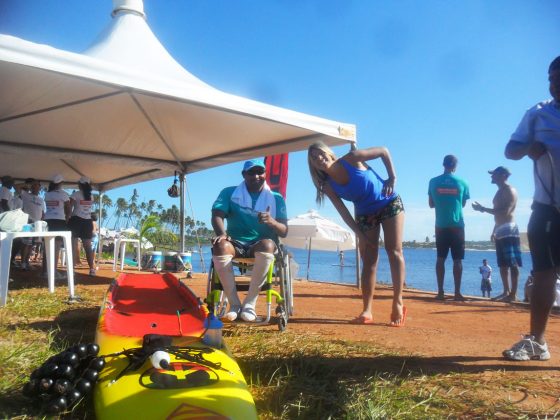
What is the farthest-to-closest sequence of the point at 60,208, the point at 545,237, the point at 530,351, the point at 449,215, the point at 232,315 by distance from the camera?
the point at 60,208, the point at 449,215, the point at 232,315, the point at 530,351, the point at 545,237

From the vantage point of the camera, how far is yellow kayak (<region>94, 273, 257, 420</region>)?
5.62ft

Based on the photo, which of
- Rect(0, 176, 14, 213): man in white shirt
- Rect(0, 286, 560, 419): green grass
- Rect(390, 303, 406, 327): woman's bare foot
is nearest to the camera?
Rect(0, 286, 560, 419): green grass

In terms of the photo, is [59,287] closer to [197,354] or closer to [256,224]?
[256,224]

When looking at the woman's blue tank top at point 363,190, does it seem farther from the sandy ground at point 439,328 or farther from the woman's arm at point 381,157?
the sandy ground at point 439,328

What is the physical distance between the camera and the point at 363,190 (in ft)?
13.0

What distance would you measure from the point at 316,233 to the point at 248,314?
13105 millimetres

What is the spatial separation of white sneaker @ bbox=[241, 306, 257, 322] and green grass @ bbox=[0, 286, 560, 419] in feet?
0.47

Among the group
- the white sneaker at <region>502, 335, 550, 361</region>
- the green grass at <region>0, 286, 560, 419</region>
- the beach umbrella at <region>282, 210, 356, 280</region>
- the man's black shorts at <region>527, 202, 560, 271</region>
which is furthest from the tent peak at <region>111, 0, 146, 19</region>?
the beach umbrella at <region>282, 210, 356, 280</region>

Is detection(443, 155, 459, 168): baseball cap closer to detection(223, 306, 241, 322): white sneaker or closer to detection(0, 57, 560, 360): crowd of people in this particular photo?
detection(0, 57, 560, 360): crowd of people

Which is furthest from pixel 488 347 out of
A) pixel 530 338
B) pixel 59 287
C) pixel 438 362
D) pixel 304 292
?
pixel 59 287

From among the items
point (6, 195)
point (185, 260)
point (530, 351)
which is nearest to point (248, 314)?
point (530, 351)

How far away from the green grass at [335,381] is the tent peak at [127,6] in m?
5.78

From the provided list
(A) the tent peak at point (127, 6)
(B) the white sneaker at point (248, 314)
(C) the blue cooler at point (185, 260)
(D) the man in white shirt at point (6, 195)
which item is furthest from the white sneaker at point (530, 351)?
(D) the man in white shirt at point (6, 195)

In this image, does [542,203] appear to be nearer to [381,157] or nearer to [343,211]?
[381,157]
